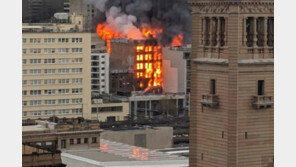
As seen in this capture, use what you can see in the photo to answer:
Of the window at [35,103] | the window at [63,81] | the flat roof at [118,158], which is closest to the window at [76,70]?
the window at [63,81]

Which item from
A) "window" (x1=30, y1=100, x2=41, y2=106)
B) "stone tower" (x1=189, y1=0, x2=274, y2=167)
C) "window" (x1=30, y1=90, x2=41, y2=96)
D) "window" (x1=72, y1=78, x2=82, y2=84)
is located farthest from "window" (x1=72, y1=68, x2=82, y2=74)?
"stone tower" (x1=189, y1=0, x2=274, y2=167)

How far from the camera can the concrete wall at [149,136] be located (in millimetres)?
134500

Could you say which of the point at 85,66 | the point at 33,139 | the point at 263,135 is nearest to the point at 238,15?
the point at 263,135

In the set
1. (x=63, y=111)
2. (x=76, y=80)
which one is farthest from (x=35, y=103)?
(x=76, y=80)

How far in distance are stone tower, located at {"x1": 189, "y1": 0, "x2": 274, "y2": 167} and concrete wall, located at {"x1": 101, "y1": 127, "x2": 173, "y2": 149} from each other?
61.1 m

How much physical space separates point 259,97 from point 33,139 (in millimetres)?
41652

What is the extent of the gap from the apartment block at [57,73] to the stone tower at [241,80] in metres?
109

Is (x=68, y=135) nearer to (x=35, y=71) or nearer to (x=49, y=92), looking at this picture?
(x=35, y=71)

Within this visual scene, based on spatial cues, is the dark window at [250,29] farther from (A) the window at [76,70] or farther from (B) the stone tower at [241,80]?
(A) the window at [76,70]

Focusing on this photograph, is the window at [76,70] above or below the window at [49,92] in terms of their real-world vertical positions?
above

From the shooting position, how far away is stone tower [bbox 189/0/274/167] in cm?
7038

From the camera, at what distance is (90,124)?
375 ft

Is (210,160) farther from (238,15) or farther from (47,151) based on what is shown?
(47,151)

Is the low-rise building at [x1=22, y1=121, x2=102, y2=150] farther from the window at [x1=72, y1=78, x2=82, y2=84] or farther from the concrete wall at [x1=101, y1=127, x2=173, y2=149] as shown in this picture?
the window at [x1=72, y1=78, x2=82, y2=84]
